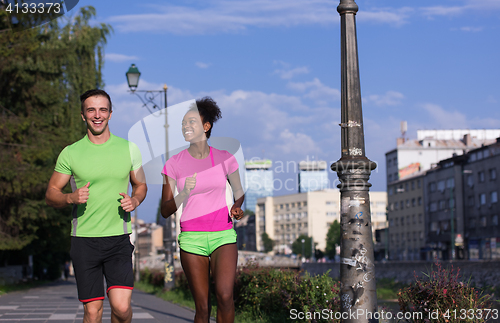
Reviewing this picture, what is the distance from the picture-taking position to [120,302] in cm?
474

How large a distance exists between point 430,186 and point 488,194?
1939 cm

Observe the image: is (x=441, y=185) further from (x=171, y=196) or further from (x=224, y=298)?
(x=171, y=196)

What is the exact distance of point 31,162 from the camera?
25125 mm

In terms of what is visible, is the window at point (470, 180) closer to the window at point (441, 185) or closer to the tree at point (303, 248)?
the window at point (441, 185)

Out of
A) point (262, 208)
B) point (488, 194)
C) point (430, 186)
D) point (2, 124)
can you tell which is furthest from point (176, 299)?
point (262, 208)

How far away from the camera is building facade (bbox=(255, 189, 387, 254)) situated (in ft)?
559

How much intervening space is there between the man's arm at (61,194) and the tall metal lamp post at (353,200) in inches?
102

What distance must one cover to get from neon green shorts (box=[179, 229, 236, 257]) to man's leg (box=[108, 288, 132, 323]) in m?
0.60

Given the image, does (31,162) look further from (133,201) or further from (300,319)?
(133,201)

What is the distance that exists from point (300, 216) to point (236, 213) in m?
169

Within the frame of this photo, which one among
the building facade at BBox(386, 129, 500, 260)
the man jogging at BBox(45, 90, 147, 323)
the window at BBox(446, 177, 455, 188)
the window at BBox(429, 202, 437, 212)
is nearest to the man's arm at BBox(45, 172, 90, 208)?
the man jogging at BBox(45, 90, 147, 323)

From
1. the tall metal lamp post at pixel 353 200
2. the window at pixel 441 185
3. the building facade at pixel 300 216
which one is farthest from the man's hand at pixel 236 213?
the building facade at pixel 300 216

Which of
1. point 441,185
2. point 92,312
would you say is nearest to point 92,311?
point 92,312

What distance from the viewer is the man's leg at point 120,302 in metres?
4.73
